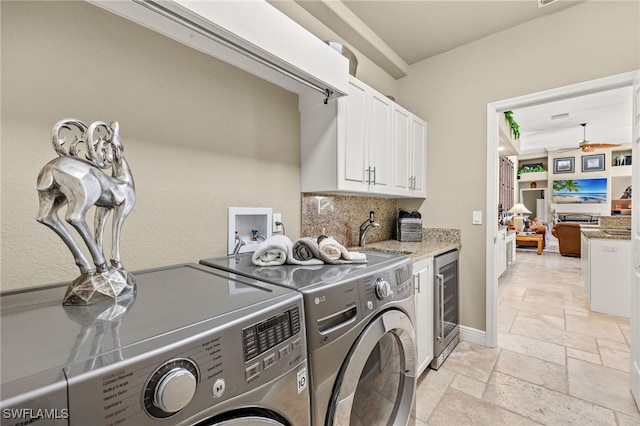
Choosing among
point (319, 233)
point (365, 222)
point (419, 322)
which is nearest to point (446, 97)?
point (365, 222)

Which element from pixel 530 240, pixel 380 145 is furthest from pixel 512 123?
pixel 380 145

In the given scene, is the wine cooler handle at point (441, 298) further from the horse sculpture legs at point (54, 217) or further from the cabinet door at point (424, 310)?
the horse sculpture legs at point (54, 217)

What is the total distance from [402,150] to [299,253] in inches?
59.5

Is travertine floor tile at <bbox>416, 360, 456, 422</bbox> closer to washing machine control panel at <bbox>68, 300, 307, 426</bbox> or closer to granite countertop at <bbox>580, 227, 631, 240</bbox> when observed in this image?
washing machine control panel at <bbox>68, 300, 307, 426</bbox>

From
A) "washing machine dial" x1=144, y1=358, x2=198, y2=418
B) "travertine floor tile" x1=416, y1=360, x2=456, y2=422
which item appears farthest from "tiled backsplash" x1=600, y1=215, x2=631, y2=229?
"washing machine dial" x1=144, y1=358, x2=198, y2=418

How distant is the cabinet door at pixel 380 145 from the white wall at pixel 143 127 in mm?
603

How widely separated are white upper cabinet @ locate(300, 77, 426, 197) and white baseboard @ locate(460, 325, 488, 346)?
4.78 feet

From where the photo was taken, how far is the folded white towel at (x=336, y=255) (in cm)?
132

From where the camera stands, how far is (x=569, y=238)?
21.2 ft

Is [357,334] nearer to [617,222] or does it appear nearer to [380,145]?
[380,145]

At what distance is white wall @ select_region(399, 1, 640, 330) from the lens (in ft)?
6.55

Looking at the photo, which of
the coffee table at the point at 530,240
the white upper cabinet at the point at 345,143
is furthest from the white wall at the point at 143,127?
the coffee table at the point at 530,240

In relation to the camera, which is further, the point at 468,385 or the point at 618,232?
the point at 618,232

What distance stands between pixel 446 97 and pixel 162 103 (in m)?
2.46
